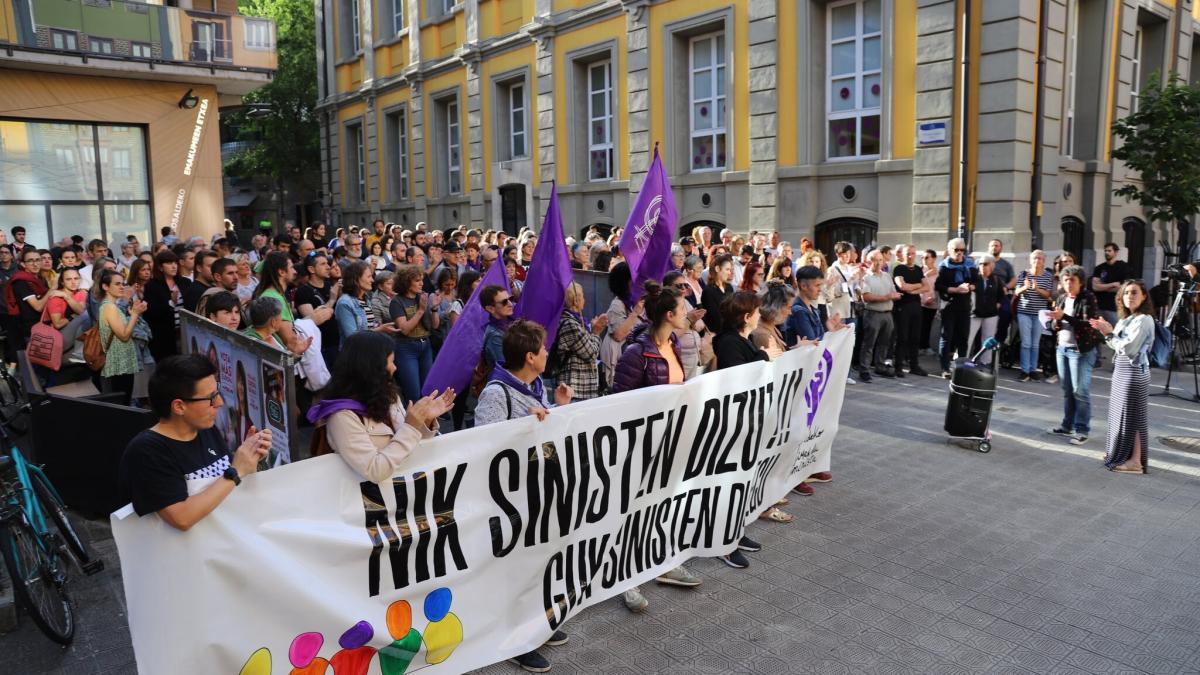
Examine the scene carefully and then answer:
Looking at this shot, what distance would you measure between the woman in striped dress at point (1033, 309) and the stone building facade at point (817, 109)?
2.70 m

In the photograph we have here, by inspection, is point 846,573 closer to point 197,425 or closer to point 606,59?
point 197,425

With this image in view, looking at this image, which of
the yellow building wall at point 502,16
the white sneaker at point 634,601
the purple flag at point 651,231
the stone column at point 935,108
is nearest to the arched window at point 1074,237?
the stone column at point 935,108

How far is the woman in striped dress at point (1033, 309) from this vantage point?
11.8m

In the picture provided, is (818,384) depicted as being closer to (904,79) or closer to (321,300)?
(321,300)

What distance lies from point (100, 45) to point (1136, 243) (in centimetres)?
2335

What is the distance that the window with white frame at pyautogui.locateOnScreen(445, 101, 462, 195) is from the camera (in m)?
27.7

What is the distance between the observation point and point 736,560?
569 cm

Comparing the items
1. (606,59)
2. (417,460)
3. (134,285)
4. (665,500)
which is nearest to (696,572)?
(665,500)

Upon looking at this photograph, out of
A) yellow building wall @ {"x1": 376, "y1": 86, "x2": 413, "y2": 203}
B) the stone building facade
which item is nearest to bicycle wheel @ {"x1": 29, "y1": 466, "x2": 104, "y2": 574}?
the stone building facade

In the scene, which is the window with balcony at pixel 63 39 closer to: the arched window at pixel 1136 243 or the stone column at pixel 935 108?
the stone column at pixel 935 108

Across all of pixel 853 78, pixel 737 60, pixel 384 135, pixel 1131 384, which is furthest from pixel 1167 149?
pixel 384 135

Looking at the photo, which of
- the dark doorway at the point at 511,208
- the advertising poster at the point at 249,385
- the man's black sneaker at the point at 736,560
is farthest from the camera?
the dark doorway at the point at 511,208

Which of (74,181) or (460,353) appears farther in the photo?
(74,181)

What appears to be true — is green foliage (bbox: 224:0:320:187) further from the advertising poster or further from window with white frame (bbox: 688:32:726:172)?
the advertising poster
